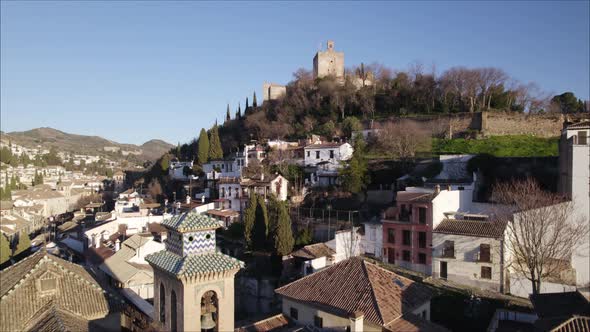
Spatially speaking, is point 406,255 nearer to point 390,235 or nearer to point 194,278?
point 390,235

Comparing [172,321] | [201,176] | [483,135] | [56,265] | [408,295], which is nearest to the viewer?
[172,321]

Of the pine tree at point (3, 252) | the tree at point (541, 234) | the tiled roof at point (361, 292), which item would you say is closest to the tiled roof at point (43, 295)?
the tiled roof at point (361, 292)

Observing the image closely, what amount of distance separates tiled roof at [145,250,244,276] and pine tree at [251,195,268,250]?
1650cm

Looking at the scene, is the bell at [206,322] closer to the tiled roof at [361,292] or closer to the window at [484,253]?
the tiled roof at [361,292]

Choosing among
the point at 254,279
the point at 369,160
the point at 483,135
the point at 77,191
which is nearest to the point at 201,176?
the point at 369,160

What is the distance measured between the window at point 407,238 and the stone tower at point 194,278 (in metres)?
15.4

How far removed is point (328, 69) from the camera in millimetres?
60625

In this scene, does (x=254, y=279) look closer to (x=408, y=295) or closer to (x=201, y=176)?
(x=408, y=295)

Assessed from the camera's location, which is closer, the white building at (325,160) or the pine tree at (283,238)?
the pine tree at (283,238)

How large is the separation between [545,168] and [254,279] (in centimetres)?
1834

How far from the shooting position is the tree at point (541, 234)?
1869 centimetres

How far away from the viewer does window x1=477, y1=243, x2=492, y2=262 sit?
1958 cm

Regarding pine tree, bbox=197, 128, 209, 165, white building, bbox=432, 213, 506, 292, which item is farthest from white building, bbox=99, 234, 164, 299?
pine tree, bbox=197, 128, 209, 165

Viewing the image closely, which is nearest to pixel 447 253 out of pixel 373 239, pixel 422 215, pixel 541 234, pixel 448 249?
pixel 448 249
